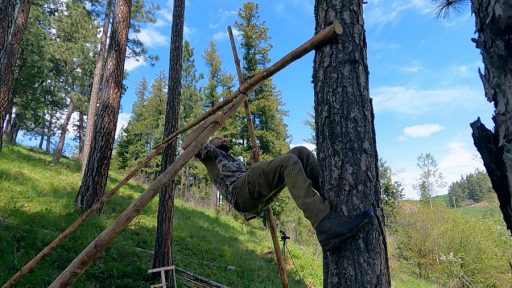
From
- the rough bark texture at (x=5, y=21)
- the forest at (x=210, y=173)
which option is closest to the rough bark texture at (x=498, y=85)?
the forest at (x=210, y=173)

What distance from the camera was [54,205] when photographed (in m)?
8.03

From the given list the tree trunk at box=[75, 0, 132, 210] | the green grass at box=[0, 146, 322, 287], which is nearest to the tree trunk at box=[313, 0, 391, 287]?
the green grass at box=[0, 146, 322, 287]

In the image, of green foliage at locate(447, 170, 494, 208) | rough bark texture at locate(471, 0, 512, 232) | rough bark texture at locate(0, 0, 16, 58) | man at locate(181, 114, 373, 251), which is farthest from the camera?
green foliage at locate(447, 170, 494, 208)

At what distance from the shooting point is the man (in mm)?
2311

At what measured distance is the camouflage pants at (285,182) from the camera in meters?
2.76

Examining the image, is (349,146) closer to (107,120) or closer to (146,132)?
(107,120)

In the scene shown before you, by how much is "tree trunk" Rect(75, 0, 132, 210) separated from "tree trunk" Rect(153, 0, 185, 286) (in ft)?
5.55

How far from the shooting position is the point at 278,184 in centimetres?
339

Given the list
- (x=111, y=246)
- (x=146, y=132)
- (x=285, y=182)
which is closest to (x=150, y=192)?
(x=285, y=182)

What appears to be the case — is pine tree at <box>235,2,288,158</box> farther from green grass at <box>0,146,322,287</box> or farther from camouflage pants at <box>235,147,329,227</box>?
camouflage pants at <box>235,147,329,227</box>

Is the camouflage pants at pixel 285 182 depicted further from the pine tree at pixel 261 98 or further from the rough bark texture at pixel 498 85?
the pine tree at pixel 261 98

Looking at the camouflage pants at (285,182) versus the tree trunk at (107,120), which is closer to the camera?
the camouflage pants at (285,182)

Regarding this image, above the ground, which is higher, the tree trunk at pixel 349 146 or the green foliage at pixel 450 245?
the tree trunk at pixel 349 146

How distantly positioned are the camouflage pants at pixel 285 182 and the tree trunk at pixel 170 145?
3.39 metres
